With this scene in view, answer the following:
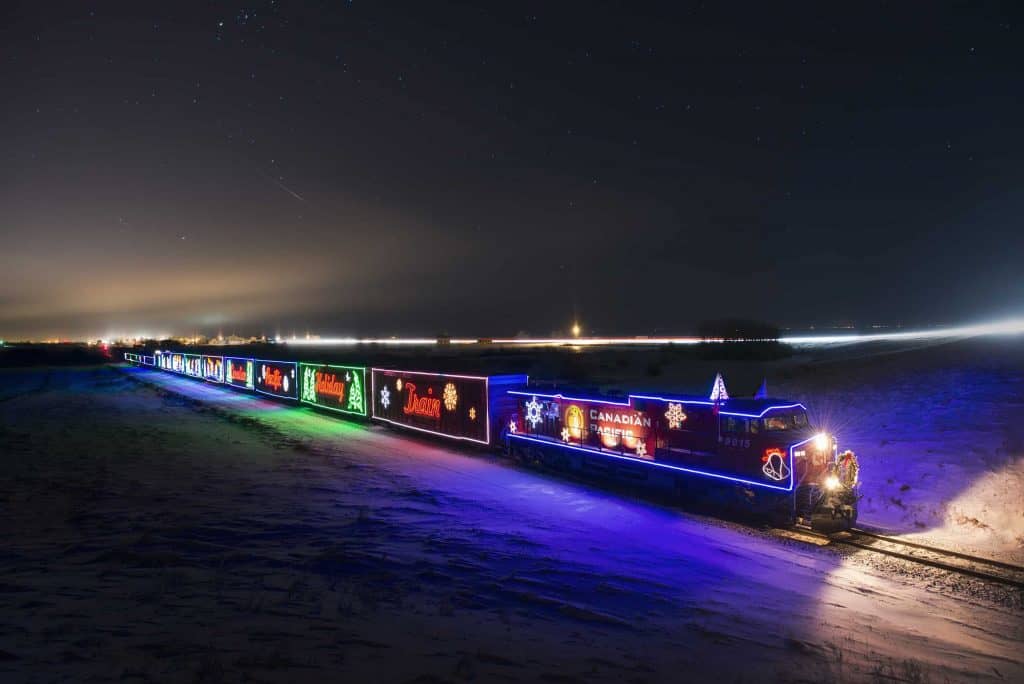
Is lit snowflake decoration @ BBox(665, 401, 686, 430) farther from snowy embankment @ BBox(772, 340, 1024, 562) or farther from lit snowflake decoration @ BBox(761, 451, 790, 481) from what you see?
snowy embankment @ BBox(772, 340, 1024, 562)

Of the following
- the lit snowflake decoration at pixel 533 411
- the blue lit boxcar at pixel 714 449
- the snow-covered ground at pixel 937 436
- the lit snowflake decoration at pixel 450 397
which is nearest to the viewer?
the blue lit boxcar at pixel 714 449

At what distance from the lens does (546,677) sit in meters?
6.25

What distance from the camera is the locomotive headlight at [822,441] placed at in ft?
44.6

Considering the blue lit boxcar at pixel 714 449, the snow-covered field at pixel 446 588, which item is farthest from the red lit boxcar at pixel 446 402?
the snow-covered field at pixel 446 588

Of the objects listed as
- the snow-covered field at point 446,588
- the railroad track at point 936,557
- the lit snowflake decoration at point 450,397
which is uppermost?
the lit snowflake decoration at point 450,397

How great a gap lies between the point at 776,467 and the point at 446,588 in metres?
8.05

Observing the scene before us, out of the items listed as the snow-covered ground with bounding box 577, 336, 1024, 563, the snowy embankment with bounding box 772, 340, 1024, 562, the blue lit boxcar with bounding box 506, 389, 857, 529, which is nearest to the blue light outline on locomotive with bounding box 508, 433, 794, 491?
the blue lit boxcar with bounding box 506, 389, 857, 529

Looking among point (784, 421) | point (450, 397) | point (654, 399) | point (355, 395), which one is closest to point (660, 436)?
point (654, 399)

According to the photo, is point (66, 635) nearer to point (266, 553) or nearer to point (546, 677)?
point (266, 553)

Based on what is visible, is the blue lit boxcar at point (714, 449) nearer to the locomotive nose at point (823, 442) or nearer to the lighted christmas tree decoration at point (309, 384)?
the locomotive nose at point (823, 442)

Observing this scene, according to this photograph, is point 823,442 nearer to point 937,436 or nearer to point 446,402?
point 937,436

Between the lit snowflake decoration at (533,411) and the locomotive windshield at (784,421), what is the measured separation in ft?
24.5

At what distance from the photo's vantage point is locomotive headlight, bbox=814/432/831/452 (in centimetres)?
1360

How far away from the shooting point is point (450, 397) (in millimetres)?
22828
